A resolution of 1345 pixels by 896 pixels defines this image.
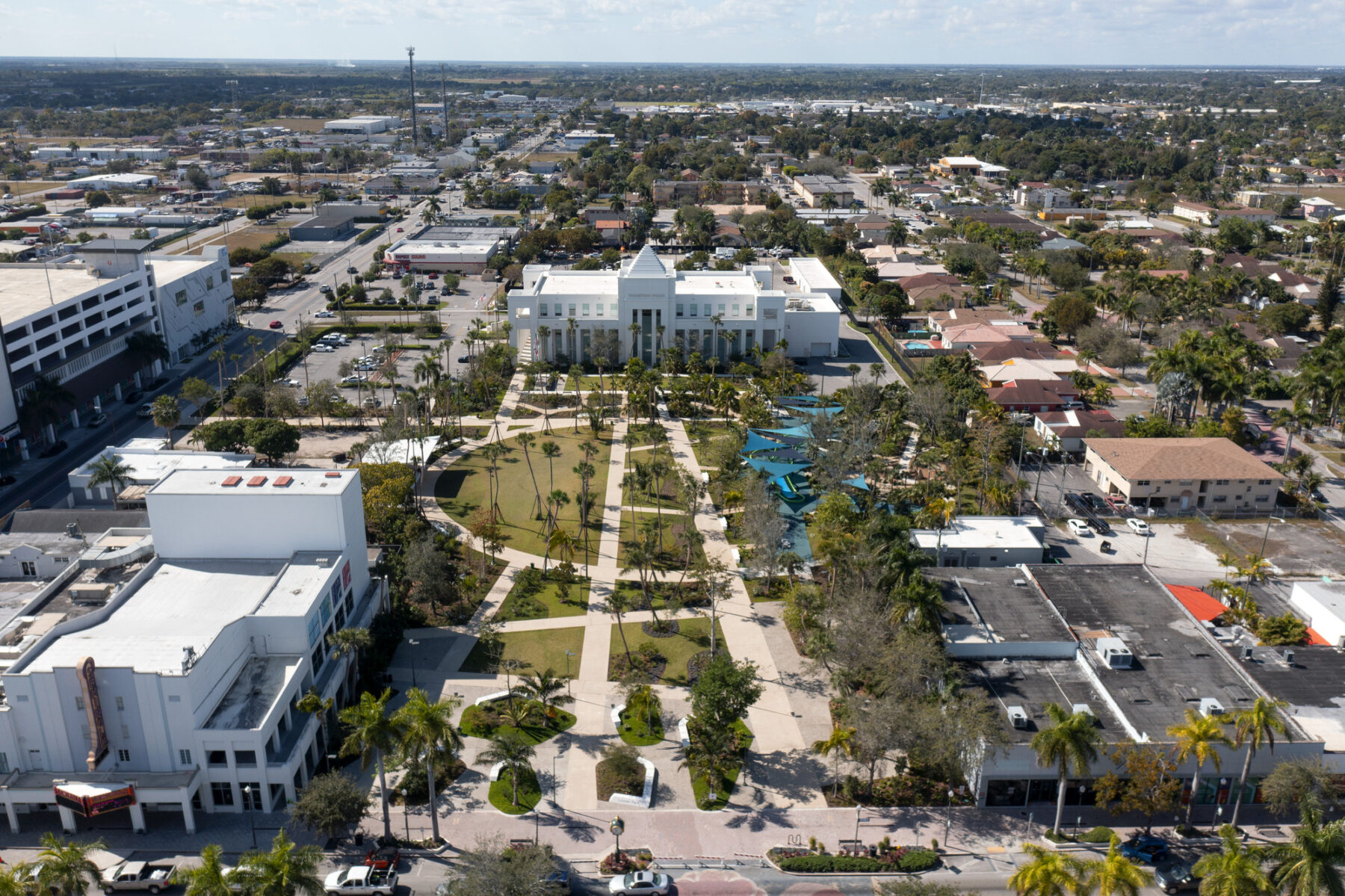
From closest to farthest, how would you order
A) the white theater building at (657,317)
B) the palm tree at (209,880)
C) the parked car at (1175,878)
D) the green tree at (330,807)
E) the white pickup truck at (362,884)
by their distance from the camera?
the palm tree at (209,880) → the white pickup truck at (362,884) → the parked car at (1175,878) → the green tree at (330,807) → the white theater building at (657,317)

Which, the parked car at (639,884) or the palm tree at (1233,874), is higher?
the palm tree at (1233,874)

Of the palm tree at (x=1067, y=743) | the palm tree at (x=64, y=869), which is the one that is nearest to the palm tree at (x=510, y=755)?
the palm tree at (x=64, y=869)

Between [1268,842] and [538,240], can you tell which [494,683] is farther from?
[538,240]

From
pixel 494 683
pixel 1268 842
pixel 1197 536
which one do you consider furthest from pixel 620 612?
pixel 1197 536

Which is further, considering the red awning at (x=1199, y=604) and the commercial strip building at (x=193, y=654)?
the red awning at (x=1199, y=604)

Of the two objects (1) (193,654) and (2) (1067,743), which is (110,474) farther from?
(2) (1067,743)

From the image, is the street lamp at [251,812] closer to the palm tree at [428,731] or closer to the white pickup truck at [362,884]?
the white pickup truck at [362,884]
